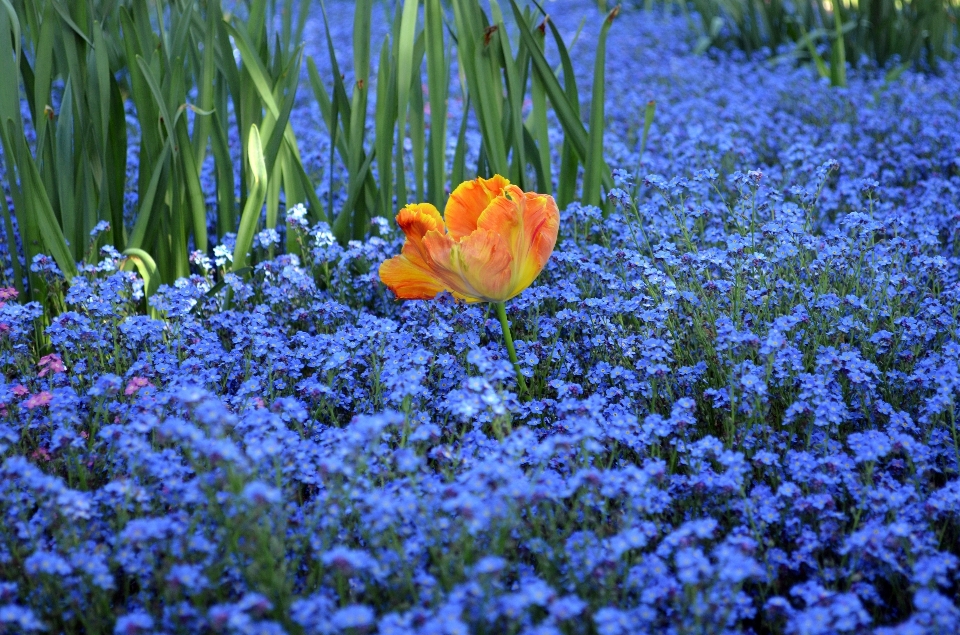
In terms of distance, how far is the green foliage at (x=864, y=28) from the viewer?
6598 mm

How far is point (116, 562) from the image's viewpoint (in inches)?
73.7

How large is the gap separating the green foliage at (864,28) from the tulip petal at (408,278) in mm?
4408

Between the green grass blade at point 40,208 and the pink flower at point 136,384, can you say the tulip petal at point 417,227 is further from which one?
the green grass blade at point 40,208

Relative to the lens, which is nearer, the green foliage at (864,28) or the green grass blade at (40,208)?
the green grass blade at (40,208)

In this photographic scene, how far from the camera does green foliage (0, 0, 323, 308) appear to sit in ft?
10.2

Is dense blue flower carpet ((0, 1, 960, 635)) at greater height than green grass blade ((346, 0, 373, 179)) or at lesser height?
lesser

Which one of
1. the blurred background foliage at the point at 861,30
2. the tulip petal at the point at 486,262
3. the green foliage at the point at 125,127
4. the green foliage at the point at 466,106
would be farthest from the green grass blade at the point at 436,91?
the blurred background foliage at the point at 861,30

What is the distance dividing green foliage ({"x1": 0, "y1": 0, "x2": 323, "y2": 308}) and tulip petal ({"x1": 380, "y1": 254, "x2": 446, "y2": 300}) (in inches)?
36.5

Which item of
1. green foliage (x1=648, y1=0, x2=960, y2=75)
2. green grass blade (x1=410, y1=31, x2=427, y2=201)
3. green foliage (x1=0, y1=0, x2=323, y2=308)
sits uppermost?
green foliage (x1=648, y1=0, x2=960, y2=75)

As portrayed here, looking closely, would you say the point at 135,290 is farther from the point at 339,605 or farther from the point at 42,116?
the point at 339,605

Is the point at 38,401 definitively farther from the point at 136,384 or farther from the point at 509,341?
the point at 509,341

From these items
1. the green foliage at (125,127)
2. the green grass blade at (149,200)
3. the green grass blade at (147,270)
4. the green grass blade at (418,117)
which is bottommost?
the green grass blade at (147,270)

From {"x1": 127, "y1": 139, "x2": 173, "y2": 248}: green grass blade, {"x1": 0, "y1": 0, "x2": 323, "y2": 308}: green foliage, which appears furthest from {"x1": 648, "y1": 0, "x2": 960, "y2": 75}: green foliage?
{"x1": 127, "y1": 139, "x2": 173, "y2": 248}: green grass blade

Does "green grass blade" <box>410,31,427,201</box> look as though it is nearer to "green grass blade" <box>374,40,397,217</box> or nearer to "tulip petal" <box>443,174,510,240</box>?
"green grass blade" <box>374,40,397,217</box>
